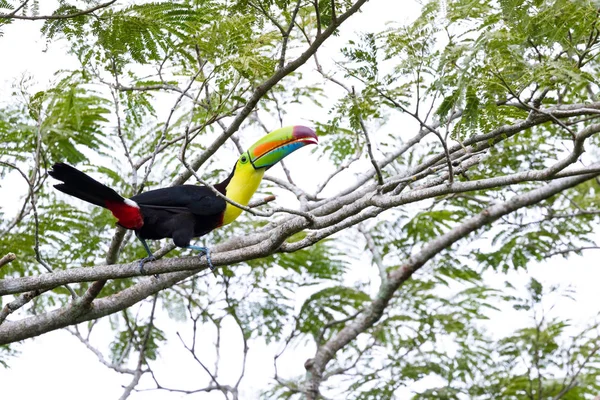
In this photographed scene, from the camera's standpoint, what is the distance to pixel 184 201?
435 centimetres

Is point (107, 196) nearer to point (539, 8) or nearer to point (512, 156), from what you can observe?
point (539, 8)

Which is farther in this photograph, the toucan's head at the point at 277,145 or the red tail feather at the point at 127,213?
the toucan's head at the point at 277,145

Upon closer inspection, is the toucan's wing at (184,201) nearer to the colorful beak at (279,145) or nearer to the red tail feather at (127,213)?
the red tail feather at (127,213)

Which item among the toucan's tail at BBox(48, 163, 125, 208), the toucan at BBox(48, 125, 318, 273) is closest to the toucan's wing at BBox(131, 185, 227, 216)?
the toucan at BBox(48, 125, 318, 273)

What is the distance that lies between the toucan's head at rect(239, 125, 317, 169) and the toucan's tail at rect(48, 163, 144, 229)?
0.65 meters

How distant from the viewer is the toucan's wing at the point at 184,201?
4320mm

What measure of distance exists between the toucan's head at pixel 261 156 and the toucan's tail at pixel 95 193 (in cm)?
48

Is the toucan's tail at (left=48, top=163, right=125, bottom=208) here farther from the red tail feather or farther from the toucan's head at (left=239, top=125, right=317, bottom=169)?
the toucan's head at (left=239, top=125, right=317, bottom=169)

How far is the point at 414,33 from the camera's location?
3.96 metres

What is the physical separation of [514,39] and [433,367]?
4.14 meters

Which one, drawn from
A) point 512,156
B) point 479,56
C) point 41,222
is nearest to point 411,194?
point 479,56

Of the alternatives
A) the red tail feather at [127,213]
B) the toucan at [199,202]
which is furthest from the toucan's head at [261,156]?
the red tail feather at [127,213]

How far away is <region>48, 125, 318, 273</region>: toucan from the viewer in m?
4.32

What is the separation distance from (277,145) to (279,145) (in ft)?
0.03
